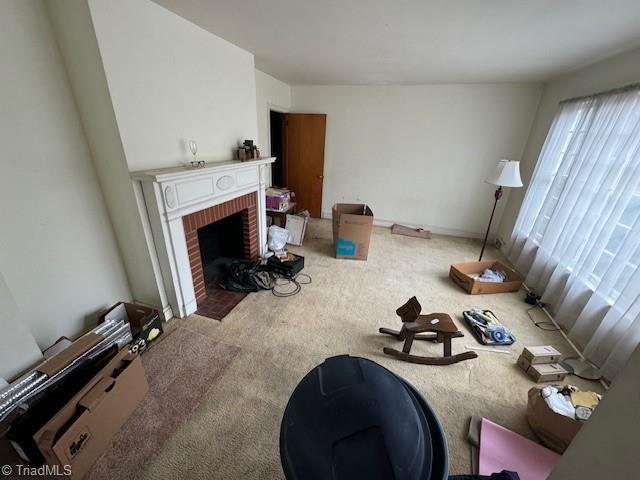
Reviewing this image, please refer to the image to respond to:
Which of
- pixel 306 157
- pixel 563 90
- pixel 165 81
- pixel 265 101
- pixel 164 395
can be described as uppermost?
pixel 563 90

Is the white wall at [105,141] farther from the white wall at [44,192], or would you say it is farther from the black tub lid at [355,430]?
the black tub lid at [355,430]

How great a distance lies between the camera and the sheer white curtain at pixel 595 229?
1753 mm

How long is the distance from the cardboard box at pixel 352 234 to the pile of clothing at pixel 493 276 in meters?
1.33

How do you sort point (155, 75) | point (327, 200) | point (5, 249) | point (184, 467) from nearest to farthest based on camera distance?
point (184, 467) → point (5, 249) → point (155, 75) → point (327, 200)

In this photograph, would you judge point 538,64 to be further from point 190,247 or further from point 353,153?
point 190,247

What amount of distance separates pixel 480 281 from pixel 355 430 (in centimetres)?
266

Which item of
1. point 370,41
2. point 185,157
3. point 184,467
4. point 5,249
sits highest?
point 370,41

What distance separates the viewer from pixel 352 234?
3244 mm

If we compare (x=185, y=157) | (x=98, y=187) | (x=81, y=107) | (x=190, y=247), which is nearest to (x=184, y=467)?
(x=190, y=247)

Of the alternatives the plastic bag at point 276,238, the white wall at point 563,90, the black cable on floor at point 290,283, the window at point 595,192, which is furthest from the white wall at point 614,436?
the plastic bag at point 276,238

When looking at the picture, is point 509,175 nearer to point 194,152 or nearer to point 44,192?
point 194,152

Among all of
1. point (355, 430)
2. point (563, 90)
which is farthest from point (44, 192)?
point (563, 90)

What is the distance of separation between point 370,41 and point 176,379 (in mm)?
3000

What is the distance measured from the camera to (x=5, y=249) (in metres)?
1.39
